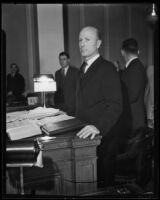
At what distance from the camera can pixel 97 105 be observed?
181 cm

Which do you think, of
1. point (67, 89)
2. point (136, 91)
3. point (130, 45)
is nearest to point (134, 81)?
point (136, 91)

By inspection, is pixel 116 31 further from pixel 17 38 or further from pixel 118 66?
pixel 17 38

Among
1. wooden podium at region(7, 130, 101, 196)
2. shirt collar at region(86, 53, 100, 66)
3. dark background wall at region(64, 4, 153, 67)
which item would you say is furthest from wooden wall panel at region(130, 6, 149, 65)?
wooden podium at region(7, 130, 101, 196)

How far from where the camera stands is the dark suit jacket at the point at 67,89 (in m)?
1.97

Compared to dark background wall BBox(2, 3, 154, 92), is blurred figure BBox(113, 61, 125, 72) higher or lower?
lower

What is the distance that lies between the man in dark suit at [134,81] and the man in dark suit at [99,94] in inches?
4.9

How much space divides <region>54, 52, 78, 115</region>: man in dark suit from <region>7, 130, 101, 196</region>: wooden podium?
1.31 feet

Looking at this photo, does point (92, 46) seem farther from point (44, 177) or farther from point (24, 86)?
point (44, 177)

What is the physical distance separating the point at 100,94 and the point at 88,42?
332mm

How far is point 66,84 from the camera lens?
2.13 m

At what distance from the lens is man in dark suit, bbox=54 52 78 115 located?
193cm

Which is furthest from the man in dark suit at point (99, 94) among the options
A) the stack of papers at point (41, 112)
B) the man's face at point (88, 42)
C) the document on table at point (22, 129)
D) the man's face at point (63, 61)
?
the document on table at point (22, 129)

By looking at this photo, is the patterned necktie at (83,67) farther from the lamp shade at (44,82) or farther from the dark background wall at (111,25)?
the lamp shade at (44,82)

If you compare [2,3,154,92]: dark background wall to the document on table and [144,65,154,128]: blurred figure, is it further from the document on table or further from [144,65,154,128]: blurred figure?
the document on table
